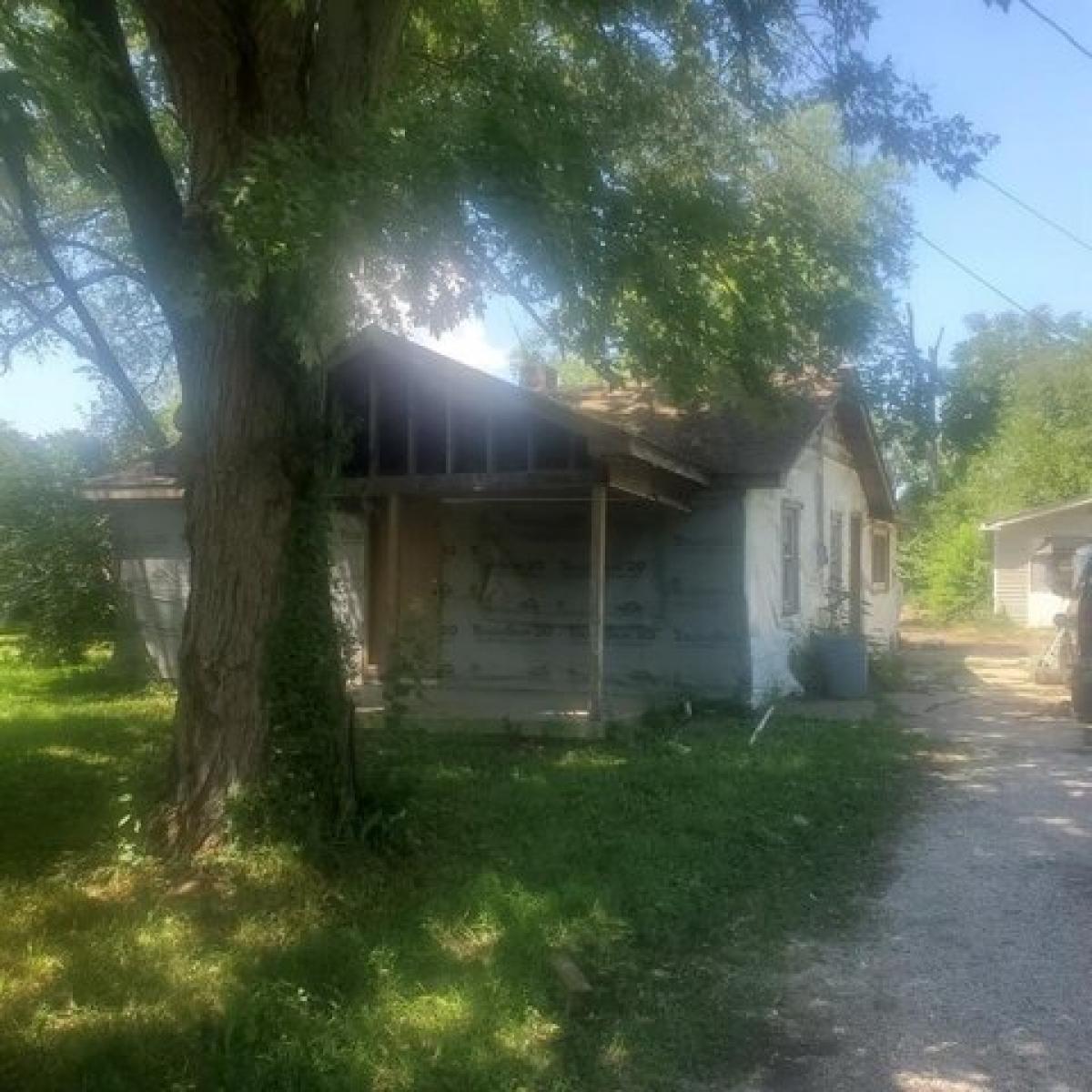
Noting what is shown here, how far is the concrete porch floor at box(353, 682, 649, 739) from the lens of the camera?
36.9 ft

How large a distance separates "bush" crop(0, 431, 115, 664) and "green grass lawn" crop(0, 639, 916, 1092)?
27.7 feet

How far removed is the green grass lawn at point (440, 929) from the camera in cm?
429

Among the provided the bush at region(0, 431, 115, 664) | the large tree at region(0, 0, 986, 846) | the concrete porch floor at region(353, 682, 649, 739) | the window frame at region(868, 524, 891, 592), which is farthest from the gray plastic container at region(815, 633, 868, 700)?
the bush at region(0, 431, 115, 664)

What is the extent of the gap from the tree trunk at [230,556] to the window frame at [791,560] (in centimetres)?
938

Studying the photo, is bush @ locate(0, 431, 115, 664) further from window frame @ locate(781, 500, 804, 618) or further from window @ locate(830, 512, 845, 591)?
window @ locate(830, 512, 845, 591)

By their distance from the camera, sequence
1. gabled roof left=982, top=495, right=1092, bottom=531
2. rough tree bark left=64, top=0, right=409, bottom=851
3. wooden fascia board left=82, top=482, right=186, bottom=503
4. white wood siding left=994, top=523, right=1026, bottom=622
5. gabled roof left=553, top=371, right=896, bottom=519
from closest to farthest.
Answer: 1. rough tree bark left=64, top=0, right=409, bottom=851
2. gabled roof left=553, top=371, right=896, bottom=519
3. wooden fascia board left=82, top=482, right=186, bottom=503
4. gabled roof left=982, top=495, right=1092, bottom=531
5. white wood siding left=994, top=523, right=1026, bottom=622

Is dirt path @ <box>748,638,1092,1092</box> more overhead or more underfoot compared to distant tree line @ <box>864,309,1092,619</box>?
more underfoot

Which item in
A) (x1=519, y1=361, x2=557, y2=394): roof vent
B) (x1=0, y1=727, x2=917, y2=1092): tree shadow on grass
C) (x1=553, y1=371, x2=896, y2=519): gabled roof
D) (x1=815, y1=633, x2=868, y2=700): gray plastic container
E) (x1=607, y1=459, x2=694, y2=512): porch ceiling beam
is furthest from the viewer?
(x1=519, y1=361, x2=557, y2=394): roof vent

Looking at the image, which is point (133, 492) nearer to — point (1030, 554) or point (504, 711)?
point (504, 711)

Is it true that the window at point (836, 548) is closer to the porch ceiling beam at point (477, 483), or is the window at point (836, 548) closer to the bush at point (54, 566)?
the porch ceiling beam at point (477, 483)

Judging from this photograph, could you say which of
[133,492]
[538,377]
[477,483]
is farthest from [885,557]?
[133,492]

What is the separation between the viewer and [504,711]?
11914mm

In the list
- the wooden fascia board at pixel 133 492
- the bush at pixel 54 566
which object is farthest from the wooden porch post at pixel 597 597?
the bush at pixel 54 566

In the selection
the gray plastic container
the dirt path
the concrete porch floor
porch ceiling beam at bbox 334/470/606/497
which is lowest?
the dirt path
